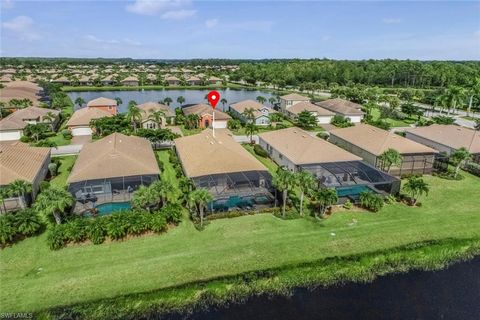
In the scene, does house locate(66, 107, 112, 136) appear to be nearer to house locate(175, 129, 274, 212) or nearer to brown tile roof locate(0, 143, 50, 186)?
brown tile roof locate(0, 143, 50, 186)

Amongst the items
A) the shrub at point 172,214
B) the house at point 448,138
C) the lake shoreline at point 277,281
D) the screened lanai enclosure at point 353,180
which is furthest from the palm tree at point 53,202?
the house at point 448,138

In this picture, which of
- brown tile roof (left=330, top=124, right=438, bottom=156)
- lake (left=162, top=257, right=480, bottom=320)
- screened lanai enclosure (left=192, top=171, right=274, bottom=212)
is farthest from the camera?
brown tile roof (left=330, top=124, right=438, bottom=156)

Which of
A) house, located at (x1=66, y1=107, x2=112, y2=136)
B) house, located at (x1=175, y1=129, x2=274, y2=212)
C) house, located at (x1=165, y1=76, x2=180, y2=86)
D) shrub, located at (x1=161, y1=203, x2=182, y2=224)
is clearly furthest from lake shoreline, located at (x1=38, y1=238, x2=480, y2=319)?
house, located at (x1=165, y1=76, x2=180, y2=86)

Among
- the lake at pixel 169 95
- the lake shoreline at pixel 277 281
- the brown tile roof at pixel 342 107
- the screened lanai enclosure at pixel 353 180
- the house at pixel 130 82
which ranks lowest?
the lake shoreline at pixel 277 281

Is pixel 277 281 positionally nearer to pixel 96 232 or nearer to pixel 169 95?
pixel 96 232

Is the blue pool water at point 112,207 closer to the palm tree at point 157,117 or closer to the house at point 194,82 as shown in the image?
the palm tree at point 157,117

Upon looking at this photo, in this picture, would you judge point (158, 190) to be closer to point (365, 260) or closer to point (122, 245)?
point (122, 245)

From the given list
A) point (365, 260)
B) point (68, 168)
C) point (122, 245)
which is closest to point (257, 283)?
point (365, 260)
